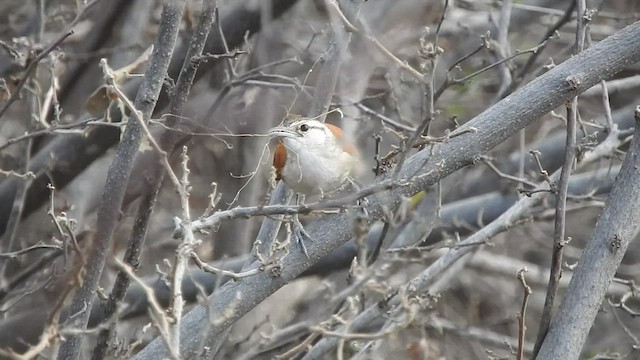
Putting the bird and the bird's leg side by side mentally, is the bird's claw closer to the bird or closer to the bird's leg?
A: the bird's leg

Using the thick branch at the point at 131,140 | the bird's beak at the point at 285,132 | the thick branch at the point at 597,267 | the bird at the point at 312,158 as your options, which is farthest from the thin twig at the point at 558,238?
the thick branch at the point at 131,140

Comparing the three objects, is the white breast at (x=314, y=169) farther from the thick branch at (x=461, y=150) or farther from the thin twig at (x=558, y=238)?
the thin twig at (x=558, y=238)

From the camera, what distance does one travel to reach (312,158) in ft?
13.2

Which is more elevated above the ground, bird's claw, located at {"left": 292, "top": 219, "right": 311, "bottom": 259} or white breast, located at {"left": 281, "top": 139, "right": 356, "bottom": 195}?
white breast, located at {"left": 281, "top": 139, "right": 356, "bottom": 195}

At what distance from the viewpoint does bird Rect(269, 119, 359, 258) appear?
4.05m

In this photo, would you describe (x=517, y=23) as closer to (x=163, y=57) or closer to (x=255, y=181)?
(x=255, y=181)

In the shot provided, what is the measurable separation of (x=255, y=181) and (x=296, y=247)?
11.6ft

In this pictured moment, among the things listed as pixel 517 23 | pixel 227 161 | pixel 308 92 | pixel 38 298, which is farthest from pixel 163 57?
pixel 517 23

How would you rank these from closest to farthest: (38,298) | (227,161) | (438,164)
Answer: (438,164) < (38,298) < (227,161)

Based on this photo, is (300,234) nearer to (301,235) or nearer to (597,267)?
(301,235)

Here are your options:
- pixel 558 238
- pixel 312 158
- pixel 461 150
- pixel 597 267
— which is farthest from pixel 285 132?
pixel 597 267

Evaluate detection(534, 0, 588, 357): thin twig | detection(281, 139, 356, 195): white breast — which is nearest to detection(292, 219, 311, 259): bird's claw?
detection(281, 139, 356, 195): white breast

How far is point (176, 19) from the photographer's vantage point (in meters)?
3.80

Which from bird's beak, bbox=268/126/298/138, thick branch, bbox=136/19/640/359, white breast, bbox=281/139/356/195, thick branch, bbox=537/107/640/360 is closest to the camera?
thick branch, bbox=136/19/640/359
